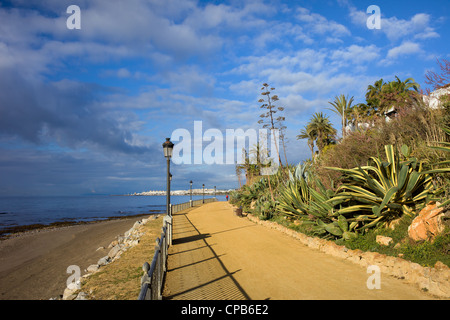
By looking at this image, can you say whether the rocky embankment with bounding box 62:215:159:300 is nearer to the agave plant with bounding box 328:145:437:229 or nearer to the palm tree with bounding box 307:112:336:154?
the agave plant with bounding box 328:145:437:229

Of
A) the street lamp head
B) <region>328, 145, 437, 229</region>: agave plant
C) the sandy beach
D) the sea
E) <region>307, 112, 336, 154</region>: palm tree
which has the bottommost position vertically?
the sea

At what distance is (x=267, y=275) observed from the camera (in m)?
6.34

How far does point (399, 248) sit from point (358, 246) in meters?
1.23

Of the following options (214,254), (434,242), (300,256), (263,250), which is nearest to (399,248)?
(434,242)

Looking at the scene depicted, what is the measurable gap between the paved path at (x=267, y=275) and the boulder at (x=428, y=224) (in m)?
1.24

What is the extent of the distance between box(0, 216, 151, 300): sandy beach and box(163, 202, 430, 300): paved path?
19.1 ft

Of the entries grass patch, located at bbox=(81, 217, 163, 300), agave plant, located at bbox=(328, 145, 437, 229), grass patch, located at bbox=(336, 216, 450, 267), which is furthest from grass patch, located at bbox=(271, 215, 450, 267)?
grass patch, located at bbox=(81, 217, 163, 300)

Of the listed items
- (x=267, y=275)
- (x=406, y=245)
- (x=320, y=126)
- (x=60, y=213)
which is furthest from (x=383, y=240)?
(x=60, y=213)

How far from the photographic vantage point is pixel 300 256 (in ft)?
26.1

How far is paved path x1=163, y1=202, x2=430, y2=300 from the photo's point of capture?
5.02m

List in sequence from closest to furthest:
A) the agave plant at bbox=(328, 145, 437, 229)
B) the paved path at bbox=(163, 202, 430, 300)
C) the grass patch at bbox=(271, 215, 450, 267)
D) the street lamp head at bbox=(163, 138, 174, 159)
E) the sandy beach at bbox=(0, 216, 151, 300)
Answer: the paved path at bbox=(163, 202, 430, 300) → the grass patch at bbox=(271, 215, 450, 267) → the agave plant at bbox=(328, 145, 437, 229) → the sandy beach at bbox=(0, 216, 151, 300) → the street lamp head at bbox=(163, 138, 174, 159)

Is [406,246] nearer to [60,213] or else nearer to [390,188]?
[390,188]

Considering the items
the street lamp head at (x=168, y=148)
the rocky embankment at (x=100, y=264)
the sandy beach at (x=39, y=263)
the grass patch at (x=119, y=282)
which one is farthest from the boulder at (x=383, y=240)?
the sandy beach at (x=39, y=263)

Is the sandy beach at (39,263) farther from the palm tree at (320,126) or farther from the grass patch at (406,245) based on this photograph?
the palm tree at (320,126)
